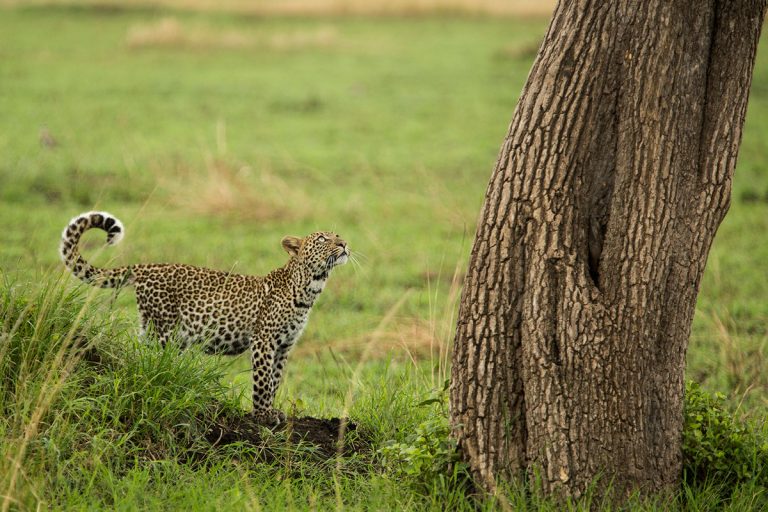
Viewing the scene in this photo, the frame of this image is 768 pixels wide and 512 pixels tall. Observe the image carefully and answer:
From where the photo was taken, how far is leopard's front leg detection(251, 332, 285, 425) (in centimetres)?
573

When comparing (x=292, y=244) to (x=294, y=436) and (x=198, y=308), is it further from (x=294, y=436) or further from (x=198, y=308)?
(x=294, y=436)

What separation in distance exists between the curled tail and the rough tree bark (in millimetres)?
2323

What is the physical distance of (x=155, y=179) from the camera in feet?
41.8

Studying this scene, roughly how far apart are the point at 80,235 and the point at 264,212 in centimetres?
612

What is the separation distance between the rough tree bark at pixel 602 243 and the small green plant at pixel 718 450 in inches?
9.9

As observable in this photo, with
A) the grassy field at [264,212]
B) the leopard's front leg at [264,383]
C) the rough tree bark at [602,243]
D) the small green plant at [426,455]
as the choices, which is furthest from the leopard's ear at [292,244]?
the rough tree bark at [602,243]

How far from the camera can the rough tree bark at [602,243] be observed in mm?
4504

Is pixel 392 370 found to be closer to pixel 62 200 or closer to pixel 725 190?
pixel 725 190

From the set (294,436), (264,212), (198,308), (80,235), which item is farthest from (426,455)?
(264,212)

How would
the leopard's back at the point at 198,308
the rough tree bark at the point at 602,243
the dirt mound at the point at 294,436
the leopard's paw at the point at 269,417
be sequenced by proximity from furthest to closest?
the leopard's back at the point at 198,308 < the leopard's paw at the point at 269,417 < the dirt mound at the point at 294,436 < the rough tree bark at the point at 602,243

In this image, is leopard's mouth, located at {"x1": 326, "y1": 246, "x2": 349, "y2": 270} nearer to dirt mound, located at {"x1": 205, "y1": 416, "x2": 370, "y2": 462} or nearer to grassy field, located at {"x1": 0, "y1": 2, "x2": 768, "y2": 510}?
grassy field, located at {"x1": 0, "y1": 2, "x2": 768, "y2": 510}

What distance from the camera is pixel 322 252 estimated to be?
19.9 feet

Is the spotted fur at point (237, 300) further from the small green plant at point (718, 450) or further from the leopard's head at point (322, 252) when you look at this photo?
the small green plant at point (718, 450)

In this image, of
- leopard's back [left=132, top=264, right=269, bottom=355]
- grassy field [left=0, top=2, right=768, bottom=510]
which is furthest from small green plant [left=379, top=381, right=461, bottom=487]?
leopard's back [left=132, top=264, right=269, bottom=355]
